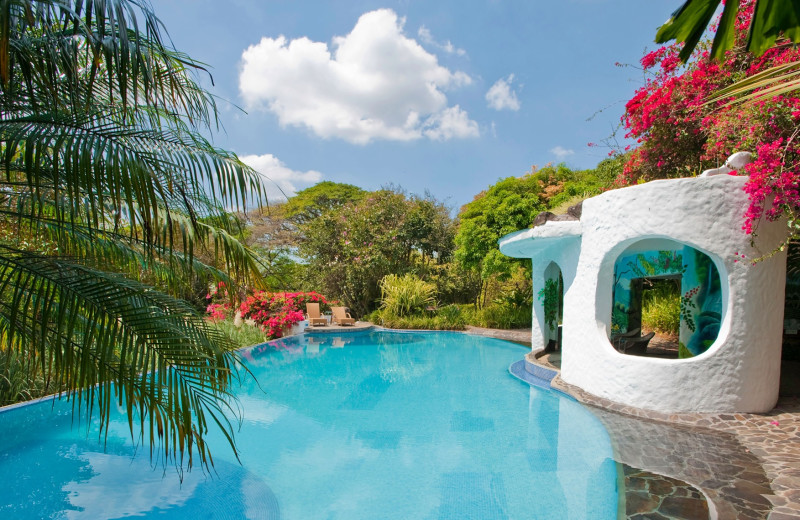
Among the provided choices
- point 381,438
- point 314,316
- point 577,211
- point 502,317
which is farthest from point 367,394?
point 314,316

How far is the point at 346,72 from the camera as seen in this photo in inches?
460

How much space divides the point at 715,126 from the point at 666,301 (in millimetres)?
7896

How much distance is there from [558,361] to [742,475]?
5.08m

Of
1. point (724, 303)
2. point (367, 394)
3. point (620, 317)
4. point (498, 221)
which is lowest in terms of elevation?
point (367, 394)

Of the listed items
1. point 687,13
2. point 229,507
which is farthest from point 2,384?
point 687,13

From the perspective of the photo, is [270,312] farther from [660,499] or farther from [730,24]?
[730,24]

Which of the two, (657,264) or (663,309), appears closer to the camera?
(657,264)

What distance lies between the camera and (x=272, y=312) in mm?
15109

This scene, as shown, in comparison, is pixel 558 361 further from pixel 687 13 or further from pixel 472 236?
pixel 687 13

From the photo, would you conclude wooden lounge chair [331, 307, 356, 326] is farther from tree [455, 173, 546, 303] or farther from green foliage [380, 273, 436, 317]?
tree [455, 173, 546, 303]

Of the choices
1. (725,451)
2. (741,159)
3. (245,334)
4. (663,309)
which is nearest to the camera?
(725,451)

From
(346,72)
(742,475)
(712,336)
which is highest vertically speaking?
(346,72)

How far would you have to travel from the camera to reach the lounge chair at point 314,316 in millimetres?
16266

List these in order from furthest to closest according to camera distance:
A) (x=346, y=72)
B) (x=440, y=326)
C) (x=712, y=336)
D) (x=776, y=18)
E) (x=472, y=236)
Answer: (x=440, y=326) < (x=472, y=236) < (x=346, y=72) < (x=712, y=336) < (x=776, y=18)
